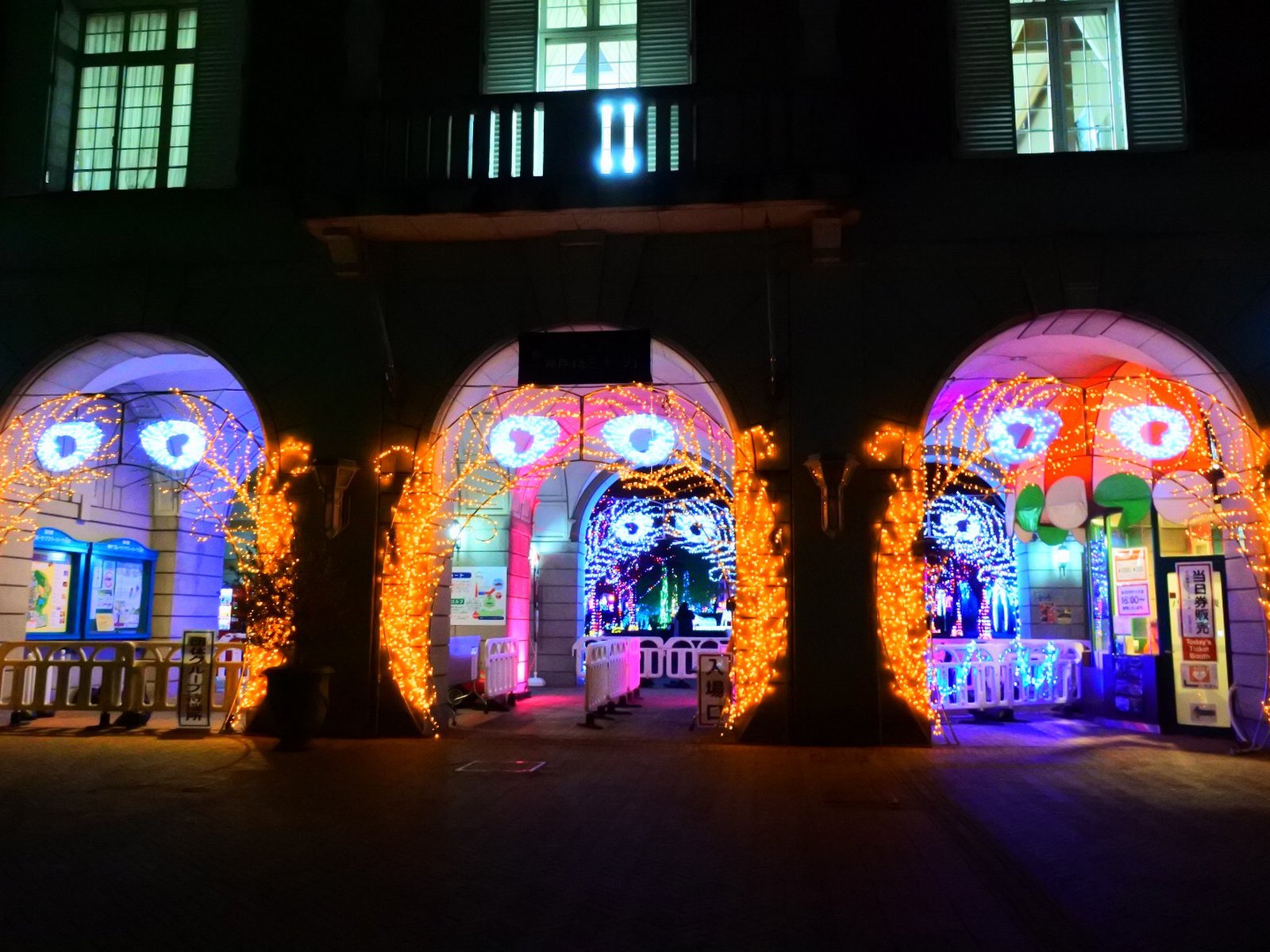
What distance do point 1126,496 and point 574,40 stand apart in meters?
8.74

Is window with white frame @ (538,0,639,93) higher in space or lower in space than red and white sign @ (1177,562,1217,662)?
→ higher

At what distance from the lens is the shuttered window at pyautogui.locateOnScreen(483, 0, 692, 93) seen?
1192 cm

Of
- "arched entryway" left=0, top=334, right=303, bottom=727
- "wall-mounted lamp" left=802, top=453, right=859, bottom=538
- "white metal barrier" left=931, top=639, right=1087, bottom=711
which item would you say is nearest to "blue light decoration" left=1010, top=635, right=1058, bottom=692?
"white metal barrier" left=931, top=639, right=1087, bottom=711

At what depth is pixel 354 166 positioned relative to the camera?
1109cm

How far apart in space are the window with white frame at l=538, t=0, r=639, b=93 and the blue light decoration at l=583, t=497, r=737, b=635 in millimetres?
9784

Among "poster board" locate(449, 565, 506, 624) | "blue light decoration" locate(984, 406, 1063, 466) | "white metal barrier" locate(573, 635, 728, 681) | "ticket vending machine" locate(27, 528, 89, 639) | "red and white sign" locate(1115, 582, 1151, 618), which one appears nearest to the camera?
"blue light decoration" locate(984, 406, 1063, 466)

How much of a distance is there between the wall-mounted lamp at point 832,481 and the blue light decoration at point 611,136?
3771 millimetres

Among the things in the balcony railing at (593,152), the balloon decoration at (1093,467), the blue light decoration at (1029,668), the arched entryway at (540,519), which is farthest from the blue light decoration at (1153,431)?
the balcony railing at (593,152)

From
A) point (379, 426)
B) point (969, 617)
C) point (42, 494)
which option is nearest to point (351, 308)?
point (379, 426)

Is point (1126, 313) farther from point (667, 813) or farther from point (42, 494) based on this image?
point (42, 494)

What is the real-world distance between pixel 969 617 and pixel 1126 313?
10.0 m

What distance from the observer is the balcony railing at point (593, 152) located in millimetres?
10438

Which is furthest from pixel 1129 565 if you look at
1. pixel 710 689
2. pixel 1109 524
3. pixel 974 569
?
pixel 974 569

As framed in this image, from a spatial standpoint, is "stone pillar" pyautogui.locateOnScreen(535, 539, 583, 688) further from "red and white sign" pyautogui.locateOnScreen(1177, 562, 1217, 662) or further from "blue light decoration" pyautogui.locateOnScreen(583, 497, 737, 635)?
"red and white sign" pyautogui.locateOnScreen(1177, 562, 1217, 662)
